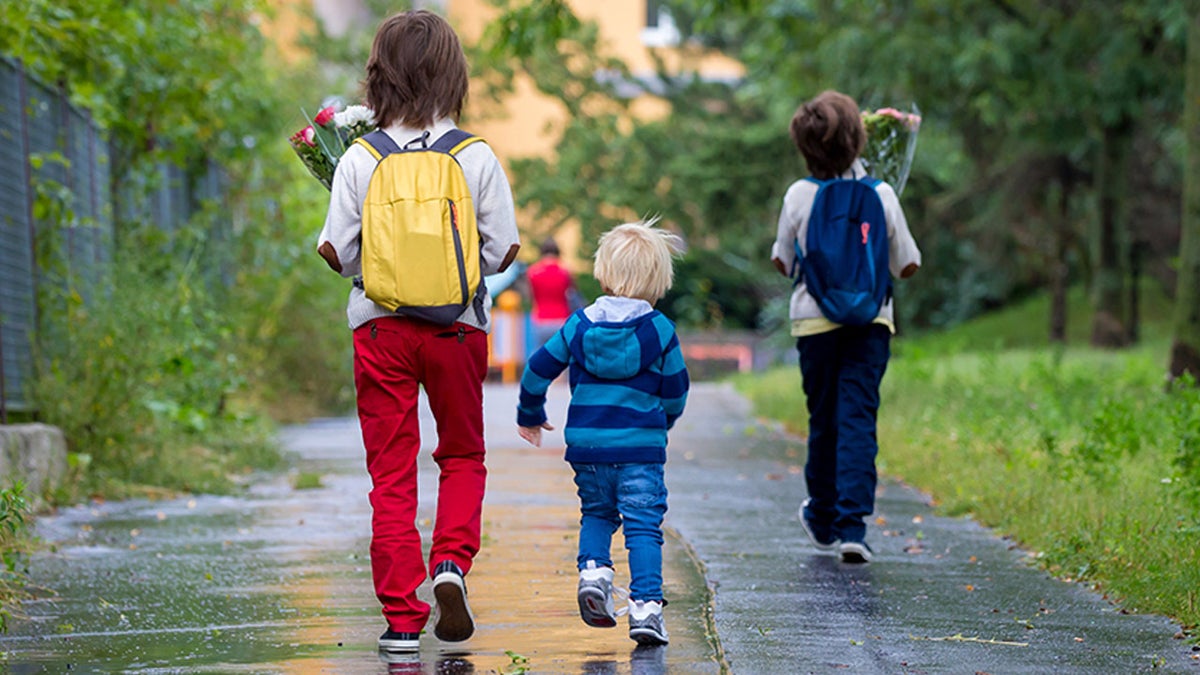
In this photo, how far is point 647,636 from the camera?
4.87 m

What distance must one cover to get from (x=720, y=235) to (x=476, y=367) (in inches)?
840

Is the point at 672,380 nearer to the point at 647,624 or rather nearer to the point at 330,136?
the point at 647,624

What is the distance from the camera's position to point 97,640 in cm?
508

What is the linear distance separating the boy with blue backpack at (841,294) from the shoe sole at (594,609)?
183cm

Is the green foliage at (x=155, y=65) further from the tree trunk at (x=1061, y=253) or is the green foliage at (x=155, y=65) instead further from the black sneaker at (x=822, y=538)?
the tree trunk at (x=1061, y=253)

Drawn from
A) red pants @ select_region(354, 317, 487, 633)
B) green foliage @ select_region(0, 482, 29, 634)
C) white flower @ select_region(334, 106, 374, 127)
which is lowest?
green foliage @ select_region(0, 482, 29, 634)

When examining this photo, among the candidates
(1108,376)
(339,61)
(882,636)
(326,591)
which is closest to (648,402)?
(882,636)

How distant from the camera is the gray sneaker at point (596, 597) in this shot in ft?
16.4

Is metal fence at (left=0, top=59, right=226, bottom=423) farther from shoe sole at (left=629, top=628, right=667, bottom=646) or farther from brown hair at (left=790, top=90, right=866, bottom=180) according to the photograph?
shoe sole at (left=629, top=628, right=667, bottom=646)

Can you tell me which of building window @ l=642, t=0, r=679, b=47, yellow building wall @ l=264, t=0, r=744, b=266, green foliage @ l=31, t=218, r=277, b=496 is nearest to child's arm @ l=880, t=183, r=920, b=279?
green foliage @ l=31, t=218, r=277, b=496

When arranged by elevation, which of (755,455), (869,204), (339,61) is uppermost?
(339,61)

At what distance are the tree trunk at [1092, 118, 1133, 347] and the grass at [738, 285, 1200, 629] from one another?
4834 millimetres

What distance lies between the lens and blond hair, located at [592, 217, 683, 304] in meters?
5.20

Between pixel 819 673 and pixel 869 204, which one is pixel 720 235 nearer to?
pixel 869 204
